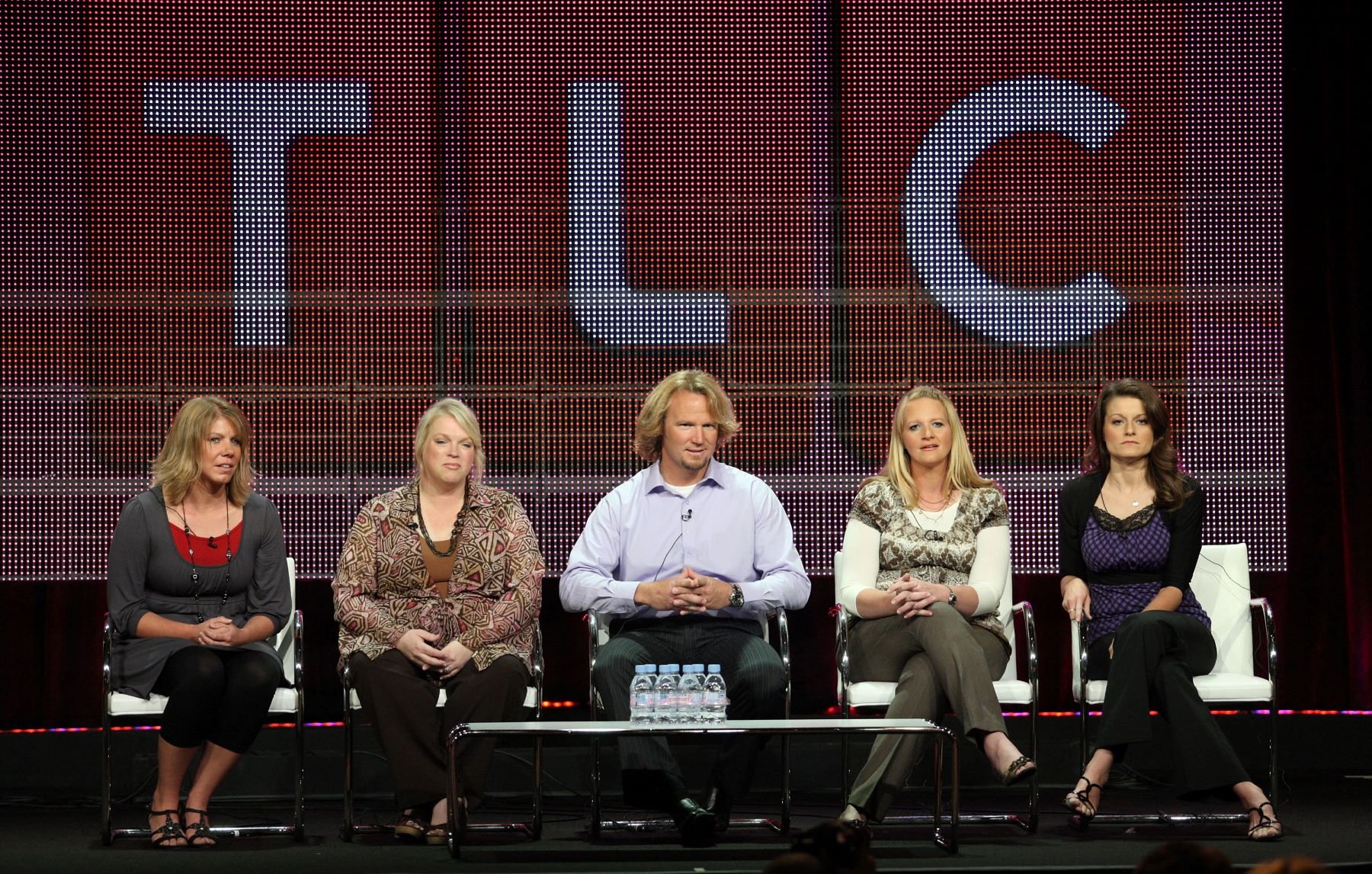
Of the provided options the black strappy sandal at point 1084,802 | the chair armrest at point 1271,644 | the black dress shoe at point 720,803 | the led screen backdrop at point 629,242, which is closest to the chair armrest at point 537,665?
the black dress shoe at point 720,803

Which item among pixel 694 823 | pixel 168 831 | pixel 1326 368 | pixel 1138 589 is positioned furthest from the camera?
pixel 1326 368

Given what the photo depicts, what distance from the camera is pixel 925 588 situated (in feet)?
14.8

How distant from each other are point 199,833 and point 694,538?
1646mm

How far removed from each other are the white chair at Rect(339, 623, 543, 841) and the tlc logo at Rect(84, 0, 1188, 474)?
111 centimetres

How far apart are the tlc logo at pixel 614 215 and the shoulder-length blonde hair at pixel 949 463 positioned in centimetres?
67

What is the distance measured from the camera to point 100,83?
543 cm

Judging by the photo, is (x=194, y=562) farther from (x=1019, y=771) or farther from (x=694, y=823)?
(x=1019, y=771)

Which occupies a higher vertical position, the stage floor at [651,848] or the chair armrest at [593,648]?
the chair armrest at [593,648]

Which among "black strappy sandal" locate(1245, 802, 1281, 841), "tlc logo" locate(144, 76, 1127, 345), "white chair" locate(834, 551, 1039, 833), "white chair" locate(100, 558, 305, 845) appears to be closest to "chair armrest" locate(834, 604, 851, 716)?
"white chair" locate(834, 551, 1039, 833)

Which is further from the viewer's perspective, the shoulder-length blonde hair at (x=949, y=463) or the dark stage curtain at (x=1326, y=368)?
the dark stage curtain at (x=1326, y=368)

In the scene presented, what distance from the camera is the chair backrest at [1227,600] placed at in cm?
481

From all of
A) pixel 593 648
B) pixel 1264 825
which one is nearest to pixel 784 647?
pixel 593 648

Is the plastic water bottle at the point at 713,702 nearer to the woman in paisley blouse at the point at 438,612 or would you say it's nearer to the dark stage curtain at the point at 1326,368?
the woman in paisley blouse at the point at 438,612

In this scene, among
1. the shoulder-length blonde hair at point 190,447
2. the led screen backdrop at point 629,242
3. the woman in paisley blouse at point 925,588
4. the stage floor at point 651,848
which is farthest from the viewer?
the led screen backdrop at point 629,242
